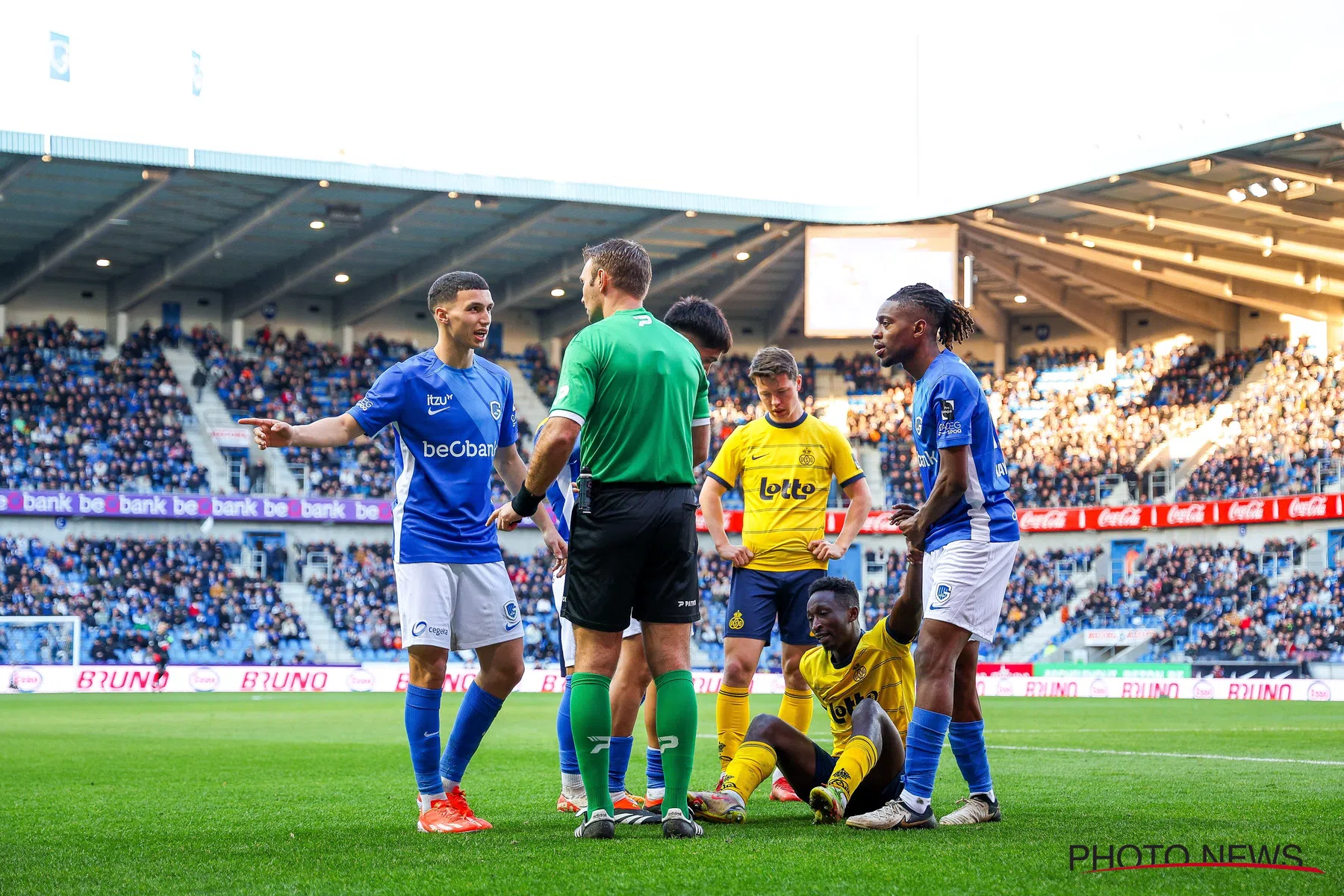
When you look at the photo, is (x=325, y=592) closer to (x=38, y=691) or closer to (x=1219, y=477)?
(x=38, y=691)

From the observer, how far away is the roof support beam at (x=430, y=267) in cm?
3809

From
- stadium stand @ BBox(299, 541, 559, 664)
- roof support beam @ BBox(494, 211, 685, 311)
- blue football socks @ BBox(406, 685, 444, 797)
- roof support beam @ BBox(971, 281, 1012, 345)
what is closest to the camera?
blue football socks @ BBox(406, 685, 444, 797)

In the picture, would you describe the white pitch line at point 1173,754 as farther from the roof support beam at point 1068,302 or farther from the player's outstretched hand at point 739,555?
the roof support beam at point 1068,302

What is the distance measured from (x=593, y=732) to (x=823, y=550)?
2642mm

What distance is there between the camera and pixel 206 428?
4016 centimetres

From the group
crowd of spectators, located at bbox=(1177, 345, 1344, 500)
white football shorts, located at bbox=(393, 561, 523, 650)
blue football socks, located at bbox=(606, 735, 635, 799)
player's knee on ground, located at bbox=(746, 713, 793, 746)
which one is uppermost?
crowd of spectators, located at bbox=(1177, 345, 1344, 500)

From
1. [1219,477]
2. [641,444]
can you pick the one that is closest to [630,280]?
[641,444]

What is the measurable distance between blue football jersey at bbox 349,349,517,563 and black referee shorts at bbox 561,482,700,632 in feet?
3.10

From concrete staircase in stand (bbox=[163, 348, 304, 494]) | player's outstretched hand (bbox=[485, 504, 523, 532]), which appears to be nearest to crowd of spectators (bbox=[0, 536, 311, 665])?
concrete staircase in stand (bbox=[163, 348, 304, 494])

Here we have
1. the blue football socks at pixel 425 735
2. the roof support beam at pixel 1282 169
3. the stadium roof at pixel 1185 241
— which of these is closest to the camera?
the blue football socks at pixel 425 735

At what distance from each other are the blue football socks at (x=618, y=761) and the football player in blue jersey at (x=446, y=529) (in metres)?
0.56

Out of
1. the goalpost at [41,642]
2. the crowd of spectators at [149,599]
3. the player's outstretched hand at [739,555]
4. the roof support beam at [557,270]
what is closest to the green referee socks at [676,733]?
the player's outstretched hand at [739,555]

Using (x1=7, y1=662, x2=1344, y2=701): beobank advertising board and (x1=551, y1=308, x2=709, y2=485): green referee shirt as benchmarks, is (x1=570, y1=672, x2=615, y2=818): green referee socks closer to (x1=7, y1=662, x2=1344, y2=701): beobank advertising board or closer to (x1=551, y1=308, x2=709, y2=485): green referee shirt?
(x1=551, y1=308, x2=709, y2=485): green referee shirt

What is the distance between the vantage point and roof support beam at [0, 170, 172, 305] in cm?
3425
